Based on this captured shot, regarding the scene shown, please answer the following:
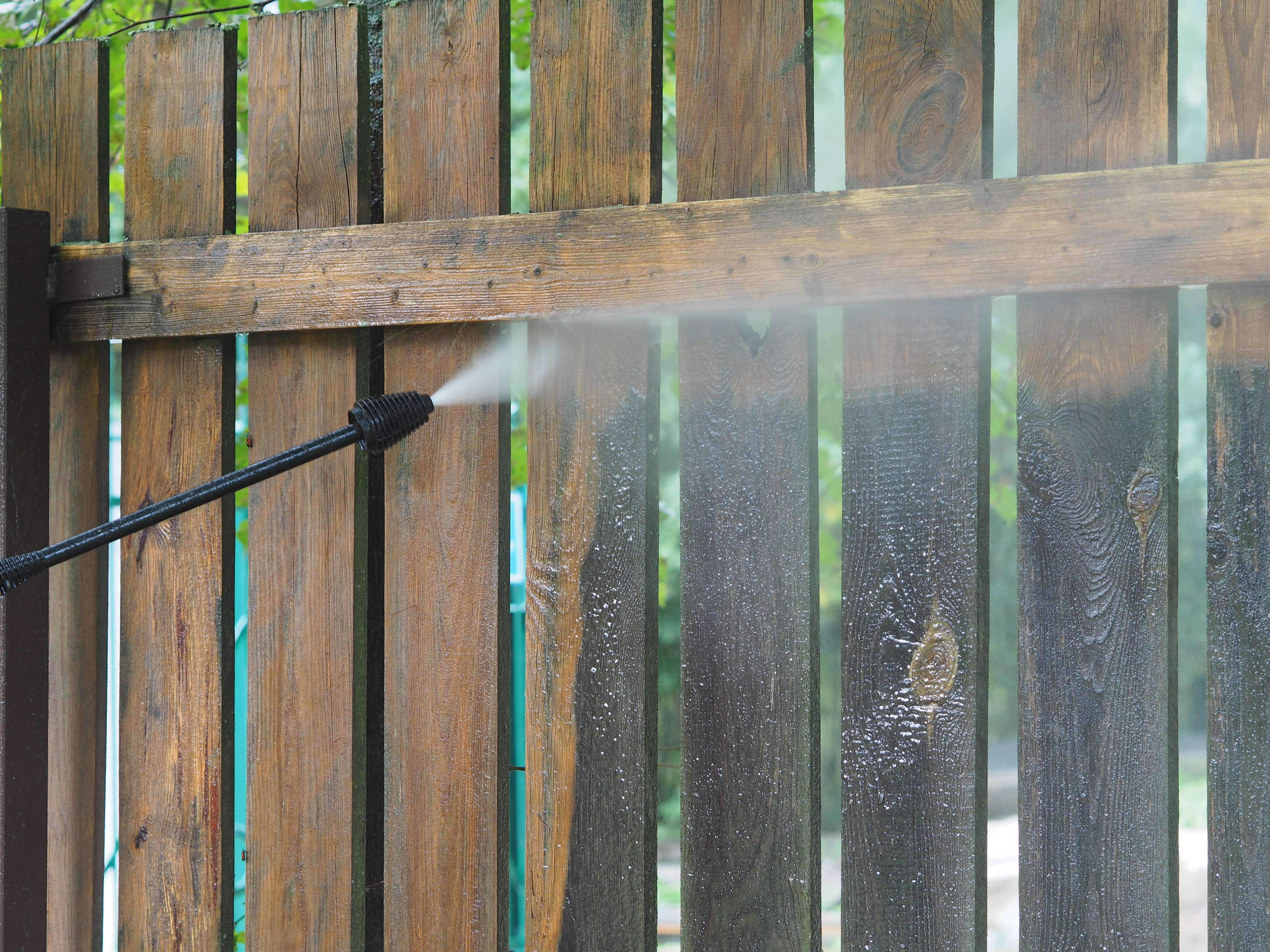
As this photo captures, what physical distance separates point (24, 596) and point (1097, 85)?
1.60 meters

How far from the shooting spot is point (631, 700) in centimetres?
142

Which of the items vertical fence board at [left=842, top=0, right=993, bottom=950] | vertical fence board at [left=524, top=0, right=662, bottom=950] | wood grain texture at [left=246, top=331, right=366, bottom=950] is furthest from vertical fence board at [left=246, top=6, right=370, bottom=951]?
vertical fence board at [left=842, top=0, right=993, bottom=950]

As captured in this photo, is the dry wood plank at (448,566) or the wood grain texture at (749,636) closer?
the wood grain texture at (749,636)

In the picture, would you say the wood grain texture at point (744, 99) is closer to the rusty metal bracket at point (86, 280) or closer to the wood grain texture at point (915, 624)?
the wood grain texture at point (915, 624)

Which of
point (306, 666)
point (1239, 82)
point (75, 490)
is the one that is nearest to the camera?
point (1239, 82)

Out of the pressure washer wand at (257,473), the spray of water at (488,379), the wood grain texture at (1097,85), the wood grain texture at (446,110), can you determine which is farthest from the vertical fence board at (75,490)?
the wood grain texture at (1097,85)

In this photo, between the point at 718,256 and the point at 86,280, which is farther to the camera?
the point at 86,280

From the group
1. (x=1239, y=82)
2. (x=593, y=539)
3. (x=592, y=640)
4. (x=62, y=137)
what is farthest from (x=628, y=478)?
(x=62, y=137)

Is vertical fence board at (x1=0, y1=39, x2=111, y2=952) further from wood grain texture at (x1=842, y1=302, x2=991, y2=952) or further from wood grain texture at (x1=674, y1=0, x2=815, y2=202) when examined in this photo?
Answer: wood grain texture at (x1=842, y1=302, x2=991, y2=952)

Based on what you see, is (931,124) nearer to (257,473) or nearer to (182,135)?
(257,473)

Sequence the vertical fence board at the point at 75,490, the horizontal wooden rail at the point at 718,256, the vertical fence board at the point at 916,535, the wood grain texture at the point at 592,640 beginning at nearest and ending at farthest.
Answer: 1. the horizontal wooden rail at the point at 718,256
2. the vertical fence board at the point at 916,535
3. the wood grain texture at the point at 592,640
4. the vertical fence board at the point at 75,490

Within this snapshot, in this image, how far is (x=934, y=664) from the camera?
130 cm

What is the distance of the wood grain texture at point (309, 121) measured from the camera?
1562mm

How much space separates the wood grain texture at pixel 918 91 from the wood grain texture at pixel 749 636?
0.75 ft
